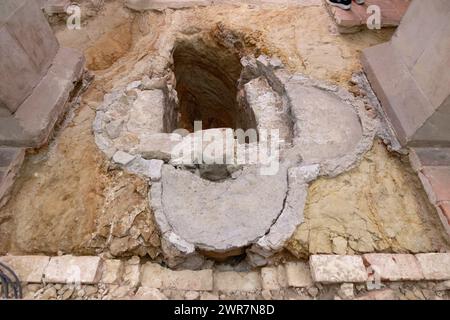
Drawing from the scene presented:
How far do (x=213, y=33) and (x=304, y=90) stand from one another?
165cm

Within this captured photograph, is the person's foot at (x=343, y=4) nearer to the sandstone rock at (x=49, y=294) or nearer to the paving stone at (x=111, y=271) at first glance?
the paving stone at (x=111, y=271)

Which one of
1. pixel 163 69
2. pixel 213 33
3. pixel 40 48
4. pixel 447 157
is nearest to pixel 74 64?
pixel 40 48

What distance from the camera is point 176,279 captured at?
261 centimetres

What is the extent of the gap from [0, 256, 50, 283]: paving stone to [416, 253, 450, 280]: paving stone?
2775 millimetres

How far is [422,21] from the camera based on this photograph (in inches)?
126

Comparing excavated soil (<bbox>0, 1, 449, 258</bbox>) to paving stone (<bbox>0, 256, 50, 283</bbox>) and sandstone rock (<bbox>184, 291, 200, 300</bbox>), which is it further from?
sandstone rock (<bbox>184, 291, 200, 300</bbox>)

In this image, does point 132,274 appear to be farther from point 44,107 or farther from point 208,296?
point 44,107

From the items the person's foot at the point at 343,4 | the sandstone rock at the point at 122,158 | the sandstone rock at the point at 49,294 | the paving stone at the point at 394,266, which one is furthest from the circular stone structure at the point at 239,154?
the person's foot at the point at 343,4

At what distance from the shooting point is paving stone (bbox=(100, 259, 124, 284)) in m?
2.53

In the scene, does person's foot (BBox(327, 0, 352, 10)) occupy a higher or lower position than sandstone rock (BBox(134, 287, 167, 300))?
higher

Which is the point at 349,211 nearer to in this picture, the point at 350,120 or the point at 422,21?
the point at 350,120

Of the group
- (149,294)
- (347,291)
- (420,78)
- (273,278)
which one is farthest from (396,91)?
(149,294)

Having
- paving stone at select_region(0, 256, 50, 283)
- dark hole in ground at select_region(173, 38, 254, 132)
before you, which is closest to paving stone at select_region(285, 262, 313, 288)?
paving stone at select_region(0, 256, 50, 283)

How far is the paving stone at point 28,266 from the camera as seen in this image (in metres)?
2.50
